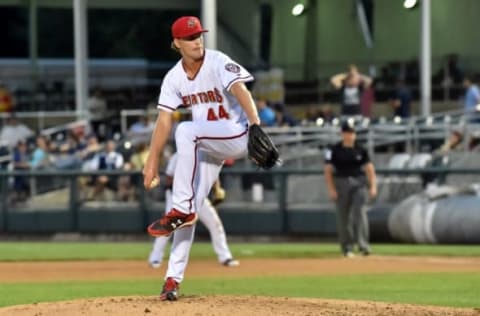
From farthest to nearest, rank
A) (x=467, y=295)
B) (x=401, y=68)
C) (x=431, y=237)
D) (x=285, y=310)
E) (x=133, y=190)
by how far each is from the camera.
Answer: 1. (x=401, y=68)
2. (x=133, y=190)
3. (x=431, y=237)
4. (x=467, y=295)
5. (x=285, y=310)

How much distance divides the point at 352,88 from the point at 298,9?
8095mm

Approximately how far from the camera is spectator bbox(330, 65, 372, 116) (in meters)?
23.1

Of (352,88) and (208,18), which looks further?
(208,18)

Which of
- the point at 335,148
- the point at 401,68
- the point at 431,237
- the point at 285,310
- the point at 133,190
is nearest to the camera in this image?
the point at 285,310

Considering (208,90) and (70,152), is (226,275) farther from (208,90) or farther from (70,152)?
(70,152)

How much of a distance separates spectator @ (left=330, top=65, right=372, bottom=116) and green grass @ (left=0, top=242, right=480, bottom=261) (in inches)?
124

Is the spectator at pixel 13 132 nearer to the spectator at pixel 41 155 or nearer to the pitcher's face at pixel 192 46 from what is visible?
the spectator at pixel 41 155

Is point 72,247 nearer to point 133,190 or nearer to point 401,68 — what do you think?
point 133,190

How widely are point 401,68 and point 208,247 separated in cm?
989

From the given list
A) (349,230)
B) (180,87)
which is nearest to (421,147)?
(349,230)

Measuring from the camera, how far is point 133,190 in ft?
76.1

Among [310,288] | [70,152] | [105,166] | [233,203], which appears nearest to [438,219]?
[233,203]

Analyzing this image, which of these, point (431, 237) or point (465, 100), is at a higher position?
point (465, 100)

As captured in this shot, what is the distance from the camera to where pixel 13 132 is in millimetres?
25609
